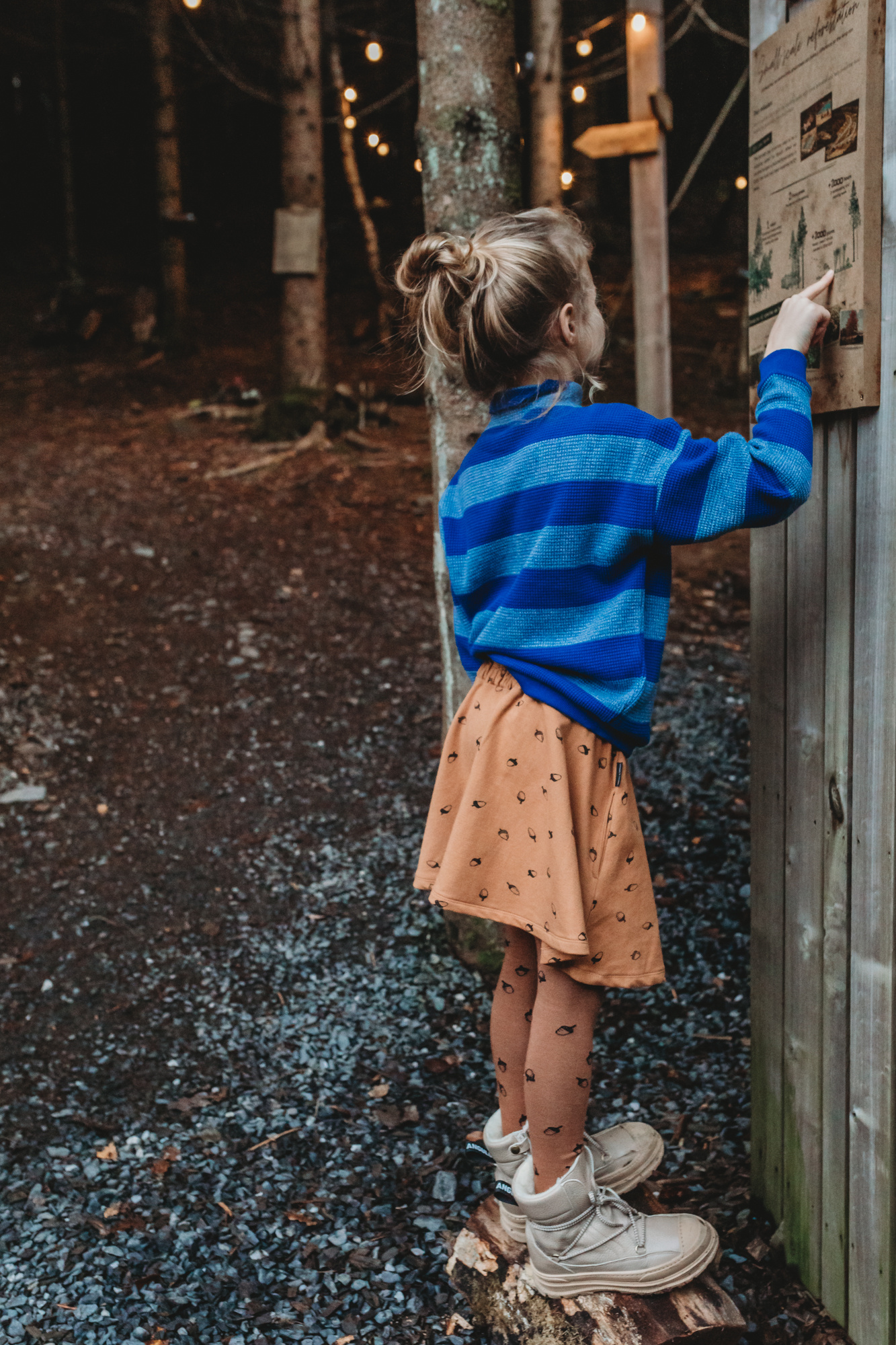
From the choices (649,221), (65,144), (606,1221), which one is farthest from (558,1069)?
(65,144)

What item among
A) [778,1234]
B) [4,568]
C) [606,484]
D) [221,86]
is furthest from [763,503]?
[221,86]

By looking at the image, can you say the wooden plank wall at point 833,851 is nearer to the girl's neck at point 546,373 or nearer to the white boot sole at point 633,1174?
the white boot sole at point 633,1174

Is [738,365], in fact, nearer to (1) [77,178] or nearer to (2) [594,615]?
(2) [594,615]

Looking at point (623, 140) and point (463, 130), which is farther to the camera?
point (623, 140)

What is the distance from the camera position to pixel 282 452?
8.48m

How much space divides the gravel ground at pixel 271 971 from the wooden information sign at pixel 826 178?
185 cm

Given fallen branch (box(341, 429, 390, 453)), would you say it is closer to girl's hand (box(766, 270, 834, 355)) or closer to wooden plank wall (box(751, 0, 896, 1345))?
wooden plank wall (box(751, 0, 896, 1345))

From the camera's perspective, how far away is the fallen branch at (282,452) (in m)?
8.13

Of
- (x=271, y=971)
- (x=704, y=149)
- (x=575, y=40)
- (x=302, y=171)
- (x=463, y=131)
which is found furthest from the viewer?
(x=575, y=40)

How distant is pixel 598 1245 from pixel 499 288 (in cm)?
177

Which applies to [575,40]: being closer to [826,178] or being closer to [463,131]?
[463,131]

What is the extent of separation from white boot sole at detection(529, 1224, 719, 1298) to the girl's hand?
1.66 m

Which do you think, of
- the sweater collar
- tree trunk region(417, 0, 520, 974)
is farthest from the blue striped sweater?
tree trunk region(417, 0, 520, 974)

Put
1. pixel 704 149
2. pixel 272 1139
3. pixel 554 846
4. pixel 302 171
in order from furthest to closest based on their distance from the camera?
1. pixel 302 171
2. pixel 704 149
3. pixel 272 1139
4. pixel 554 846
